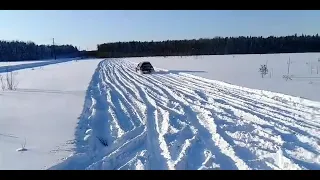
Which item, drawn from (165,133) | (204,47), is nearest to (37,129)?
(165,133)

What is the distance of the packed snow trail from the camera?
499 centimetres

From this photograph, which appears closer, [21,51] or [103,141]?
[103,141]

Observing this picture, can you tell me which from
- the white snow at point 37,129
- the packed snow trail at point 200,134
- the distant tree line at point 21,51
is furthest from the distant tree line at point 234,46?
the white snow at point 37,129

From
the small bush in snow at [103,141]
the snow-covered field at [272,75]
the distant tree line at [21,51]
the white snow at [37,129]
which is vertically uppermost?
the distant tree line at [21,51]

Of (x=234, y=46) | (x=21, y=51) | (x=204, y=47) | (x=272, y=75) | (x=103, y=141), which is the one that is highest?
(x=234, y=46)

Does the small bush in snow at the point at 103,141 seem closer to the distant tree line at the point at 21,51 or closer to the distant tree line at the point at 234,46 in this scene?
the distant tree line at the point at 234,46

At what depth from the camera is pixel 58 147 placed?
5.84 meters

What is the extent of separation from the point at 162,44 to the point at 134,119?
10168 cm

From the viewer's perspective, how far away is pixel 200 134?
21.7ft

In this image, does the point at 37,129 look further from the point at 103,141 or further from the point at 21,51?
the point at 21,51

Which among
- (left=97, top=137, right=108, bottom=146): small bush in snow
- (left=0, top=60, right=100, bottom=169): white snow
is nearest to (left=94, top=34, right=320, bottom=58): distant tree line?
(left=0, top=60, right=100, bottom=169): white snow

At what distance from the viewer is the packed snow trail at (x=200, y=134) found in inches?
196

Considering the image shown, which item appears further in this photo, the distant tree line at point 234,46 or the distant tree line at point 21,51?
the distant tree line at point 21,51

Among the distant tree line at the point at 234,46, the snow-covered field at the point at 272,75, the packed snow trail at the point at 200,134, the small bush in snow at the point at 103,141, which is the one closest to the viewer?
Result: the packed snow trail at the point at 200,134
